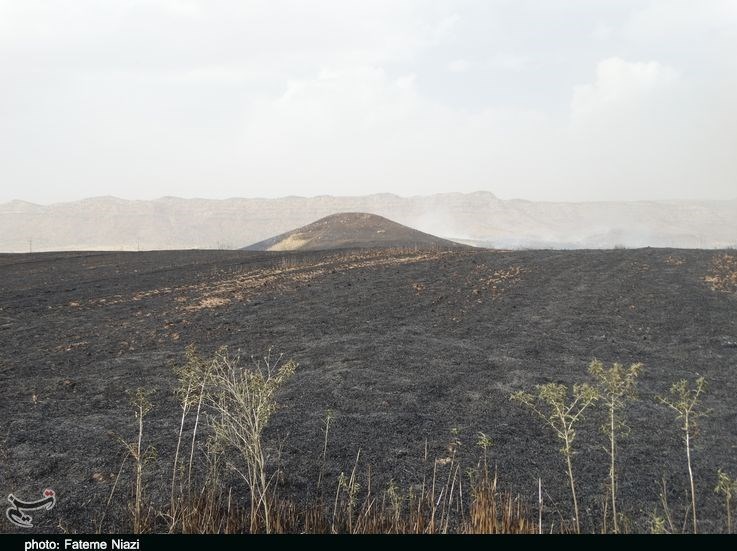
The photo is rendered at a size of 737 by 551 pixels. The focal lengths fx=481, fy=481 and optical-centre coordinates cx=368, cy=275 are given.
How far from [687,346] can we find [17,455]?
14.4m

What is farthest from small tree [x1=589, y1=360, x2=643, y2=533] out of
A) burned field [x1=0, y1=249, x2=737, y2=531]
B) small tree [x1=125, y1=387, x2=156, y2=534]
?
small tree [x1=125, y1=387, x2=156, y2=534]

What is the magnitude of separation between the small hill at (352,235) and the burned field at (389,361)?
923 inches

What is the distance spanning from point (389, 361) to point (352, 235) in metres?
43.2

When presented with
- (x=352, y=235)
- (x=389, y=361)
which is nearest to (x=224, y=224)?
(x=352, y=235)

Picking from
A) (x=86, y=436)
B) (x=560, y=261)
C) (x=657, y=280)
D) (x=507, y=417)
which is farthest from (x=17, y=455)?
(x=560, y=261)

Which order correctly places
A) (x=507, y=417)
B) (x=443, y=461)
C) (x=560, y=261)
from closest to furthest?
(x=443, y=461) < (x=507, y=417) < (x=560, y=261)

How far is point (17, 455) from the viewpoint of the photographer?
6.93m

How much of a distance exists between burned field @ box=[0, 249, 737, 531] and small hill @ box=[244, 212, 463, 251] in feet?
77.0

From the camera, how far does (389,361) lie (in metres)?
11.5

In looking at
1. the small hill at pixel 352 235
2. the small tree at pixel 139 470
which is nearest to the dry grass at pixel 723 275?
the small tree at pixel 139 470

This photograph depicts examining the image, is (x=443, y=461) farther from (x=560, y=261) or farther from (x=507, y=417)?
(x=560, y=261)

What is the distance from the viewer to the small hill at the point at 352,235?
48.8m

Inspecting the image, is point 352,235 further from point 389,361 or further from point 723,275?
point 389,361

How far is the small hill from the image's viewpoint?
4878 cm
